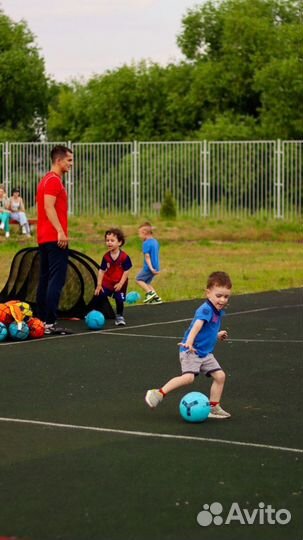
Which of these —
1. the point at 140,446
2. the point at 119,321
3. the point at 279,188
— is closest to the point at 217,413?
the point at 140,446

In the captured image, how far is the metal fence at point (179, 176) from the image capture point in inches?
1681

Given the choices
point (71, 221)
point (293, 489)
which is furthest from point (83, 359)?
point (71, 221)

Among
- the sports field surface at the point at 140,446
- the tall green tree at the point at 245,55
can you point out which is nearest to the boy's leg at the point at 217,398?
the sports field surface at the point at 140,446

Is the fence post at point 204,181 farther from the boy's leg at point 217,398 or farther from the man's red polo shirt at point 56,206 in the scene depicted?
the boy's leg at point 217,398

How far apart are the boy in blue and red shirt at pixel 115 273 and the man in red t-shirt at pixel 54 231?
4.35ft

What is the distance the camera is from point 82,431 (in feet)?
33.0

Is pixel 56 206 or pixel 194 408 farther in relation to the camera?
pixel 56 206

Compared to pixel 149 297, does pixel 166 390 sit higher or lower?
higher

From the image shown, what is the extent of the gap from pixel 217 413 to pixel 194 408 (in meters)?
0.40

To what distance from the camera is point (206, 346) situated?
10797 mm

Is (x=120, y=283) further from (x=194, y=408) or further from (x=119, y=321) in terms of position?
(x=194, y=408)

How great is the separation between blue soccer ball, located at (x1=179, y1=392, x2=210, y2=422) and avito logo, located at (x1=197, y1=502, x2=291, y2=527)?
2532mm

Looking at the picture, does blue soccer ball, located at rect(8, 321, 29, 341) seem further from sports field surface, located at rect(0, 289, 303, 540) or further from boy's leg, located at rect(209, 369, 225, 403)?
boy's leg, located at rect(209, 369, 225, 403)

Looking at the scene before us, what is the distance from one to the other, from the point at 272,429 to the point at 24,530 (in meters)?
3.27
